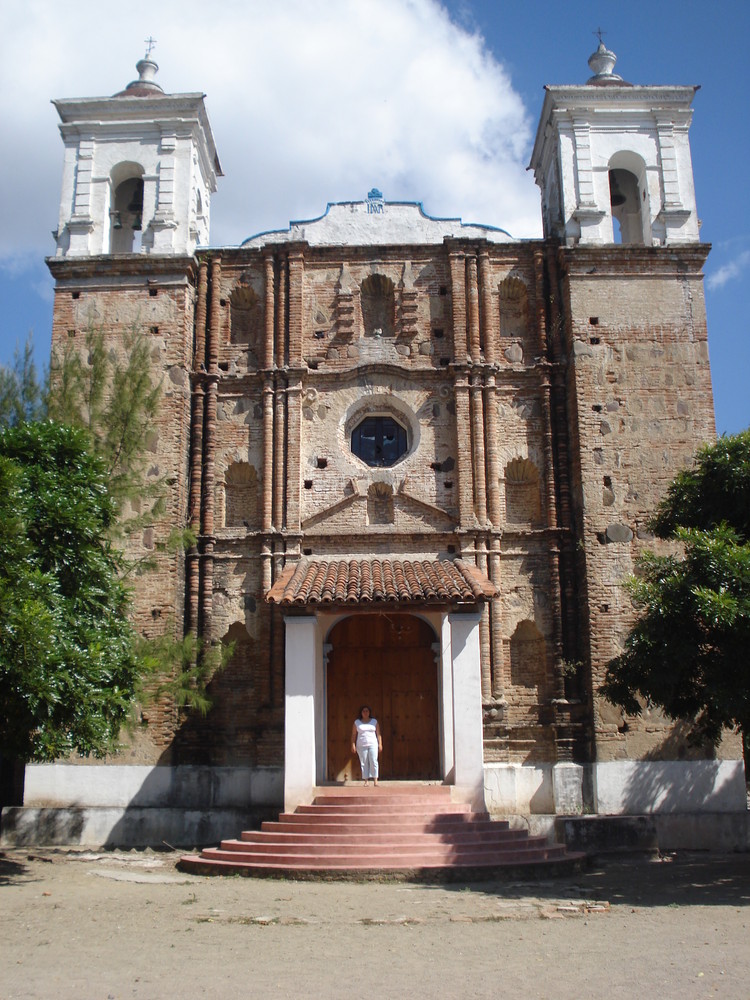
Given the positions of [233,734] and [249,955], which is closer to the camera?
[249,955]

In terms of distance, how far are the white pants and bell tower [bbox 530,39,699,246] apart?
11224 millimetres

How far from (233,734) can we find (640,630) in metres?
8.44

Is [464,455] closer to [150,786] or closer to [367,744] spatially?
[367,744]

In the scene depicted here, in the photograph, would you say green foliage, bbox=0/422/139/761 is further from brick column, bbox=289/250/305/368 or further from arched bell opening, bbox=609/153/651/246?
arched bell opening, bbox=609/153/651/246

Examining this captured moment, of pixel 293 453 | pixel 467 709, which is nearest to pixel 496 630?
pixel 467 709

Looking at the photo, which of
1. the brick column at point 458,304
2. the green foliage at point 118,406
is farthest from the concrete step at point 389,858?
the brick column at point 458,304

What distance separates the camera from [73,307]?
20422mm

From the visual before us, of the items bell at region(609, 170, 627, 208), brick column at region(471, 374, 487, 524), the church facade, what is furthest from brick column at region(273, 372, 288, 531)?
bell at region(609, 170, 627, 208)

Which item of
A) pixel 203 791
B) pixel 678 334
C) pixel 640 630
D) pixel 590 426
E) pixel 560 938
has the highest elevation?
pixel 678 334

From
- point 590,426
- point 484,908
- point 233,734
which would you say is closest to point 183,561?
point 233,734

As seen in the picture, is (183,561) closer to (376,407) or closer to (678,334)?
(376,407)

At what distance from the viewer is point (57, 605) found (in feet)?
41.9

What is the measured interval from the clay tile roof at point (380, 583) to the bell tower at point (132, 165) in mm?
7669

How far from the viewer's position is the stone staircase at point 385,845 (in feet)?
45.1
